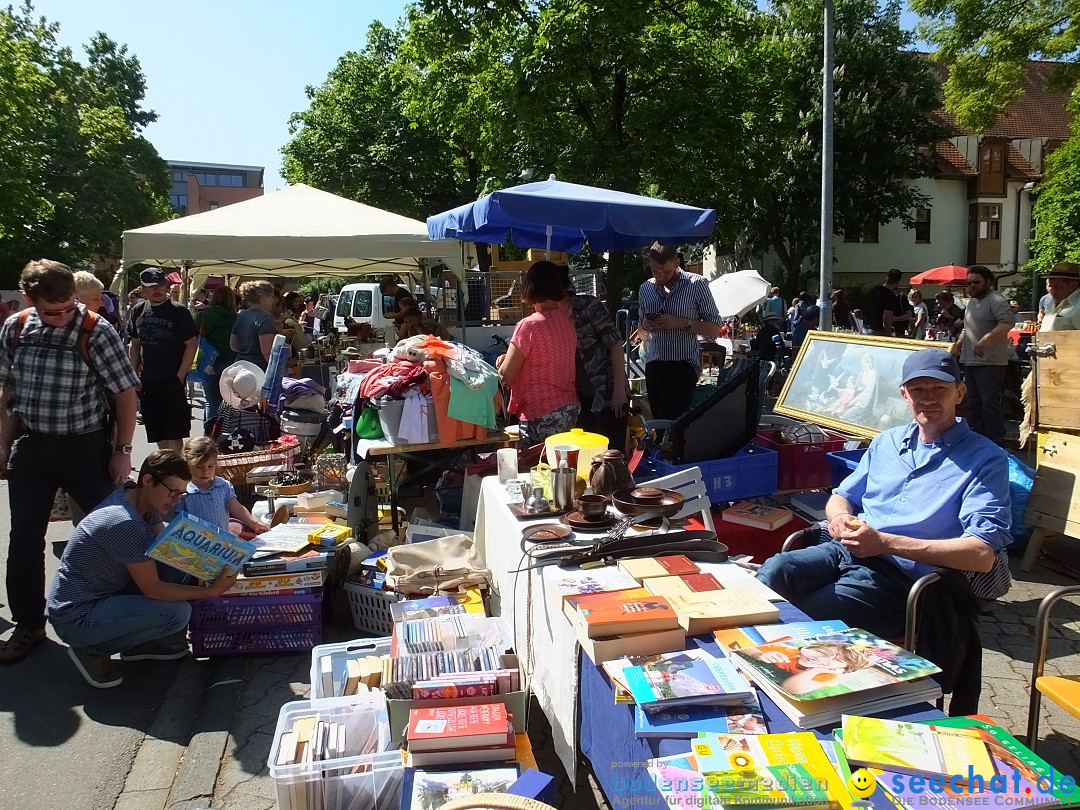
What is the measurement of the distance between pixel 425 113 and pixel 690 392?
41.5 feet

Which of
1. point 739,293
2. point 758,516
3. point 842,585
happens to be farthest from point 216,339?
point 739,293

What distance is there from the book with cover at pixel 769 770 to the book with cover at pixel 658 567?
79 centimetres

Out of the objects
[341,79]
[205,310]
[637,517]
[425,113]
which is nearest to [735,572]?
[637,517]

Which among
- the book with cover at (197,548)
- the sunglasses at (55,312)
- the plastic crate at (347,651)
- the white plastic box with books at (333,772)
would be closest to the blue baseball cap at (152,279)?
the sunglasses at (55,312)

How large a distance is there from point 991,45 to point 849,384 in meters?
14.3

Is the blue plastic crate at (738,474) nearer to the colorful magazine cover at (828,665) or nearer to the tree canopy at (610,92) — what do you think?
the colorful magazine cover at (828,665)

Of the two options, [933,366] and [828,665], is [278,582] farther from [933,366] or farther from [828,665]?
[933,366]

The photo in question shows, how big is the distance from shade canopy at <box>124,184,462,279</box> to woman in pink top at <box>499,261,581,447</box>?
10.9 feet

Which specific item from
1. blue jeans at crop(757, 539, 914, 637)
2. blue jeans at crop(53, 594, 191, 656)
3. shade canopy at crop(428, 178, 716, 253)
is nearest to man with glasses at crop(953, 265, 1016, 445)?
shade canopy at crop(428, 178, 716, 253)

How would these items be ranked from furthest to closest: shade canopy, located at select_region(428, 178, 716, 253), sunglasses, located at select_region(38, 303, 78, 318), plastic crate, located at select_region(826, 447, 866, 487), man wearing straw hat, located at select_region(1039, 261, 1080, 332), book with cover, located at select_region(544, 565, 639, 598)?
man wearing straw hat, located at select_region(1039, 261, 1080, 332) → shade canopy, located at select_region(428, 178, 716, 253) → plastic crate, located at select_region(826, 447, 866, 487) → sunglasses, located at select_region(38, 303, 78, 318) → book with cover, located at select_region(544, 565, 639, 598)

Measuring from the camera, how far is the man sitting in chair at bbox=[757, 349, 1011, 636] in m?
2.63

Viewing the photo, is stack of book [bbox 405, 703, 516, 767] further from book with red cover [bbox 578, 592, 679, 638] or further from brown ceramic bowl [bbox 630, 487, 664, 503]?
brown ceramic bowl [bbox 630, 487, 664, 503]

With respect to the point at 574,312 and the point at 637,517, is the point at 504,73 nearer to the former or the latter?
the point at 574,312

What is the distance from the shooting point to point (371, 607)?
4012 mm
